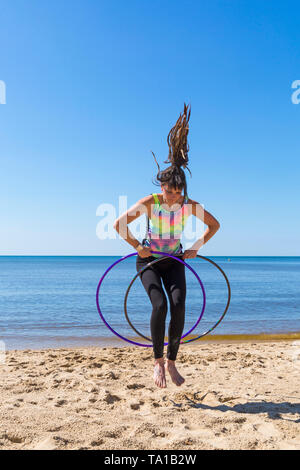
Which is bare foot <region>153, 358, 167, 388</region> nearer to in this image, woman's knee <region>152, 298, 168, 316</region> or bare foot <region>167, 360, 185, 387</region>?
bare foot <region>167, 360, 185, 387</region>

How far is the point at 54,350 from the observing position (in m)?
7.89

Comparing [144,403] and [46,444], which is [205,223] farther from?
[46,444]

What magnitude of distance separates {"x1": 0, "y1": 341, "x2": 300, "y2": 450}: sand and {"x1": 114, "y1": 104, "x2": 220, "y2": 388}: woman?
0.54m

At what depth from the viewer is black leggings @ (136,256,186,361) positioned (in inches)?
157

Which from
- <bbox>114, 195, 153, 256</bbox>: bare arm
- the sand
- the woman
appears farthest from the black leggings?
the sand

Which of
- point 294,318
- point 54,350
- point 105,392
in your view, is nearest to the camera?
point 105,392

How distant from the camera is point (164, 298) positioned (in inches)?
159

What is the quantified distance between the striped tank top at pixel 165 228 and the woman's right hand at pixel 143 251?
0.15m
